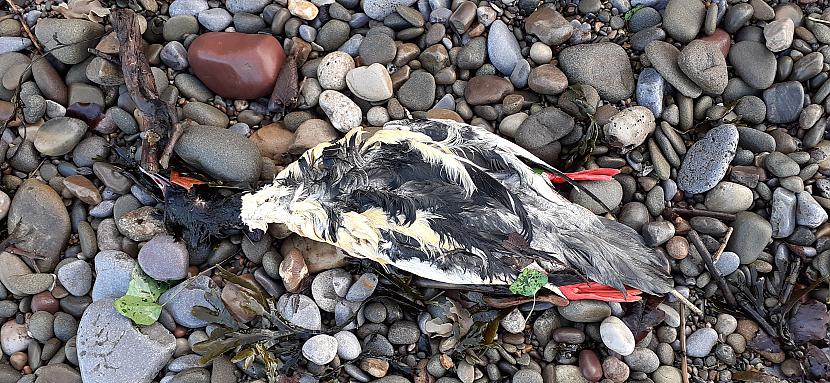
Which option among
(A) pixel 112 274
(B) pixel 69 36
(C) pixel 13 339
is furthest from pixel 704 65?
(C) pixel 13 339

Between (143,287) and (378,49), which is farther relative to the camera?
(378,49)

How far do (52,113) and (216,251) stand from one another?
1.36 m

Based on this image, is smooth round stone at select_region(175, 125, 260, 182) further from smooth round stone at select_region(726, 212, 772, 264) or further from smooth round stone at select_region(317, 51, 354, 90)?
smooth round stone at select_region(726, 212, 772, 264)

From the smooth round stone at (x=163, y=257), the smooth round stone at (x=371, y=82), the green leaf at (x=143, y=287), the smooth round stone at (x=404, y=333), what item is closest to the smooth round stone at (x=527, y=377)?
the smooth round stone at (x=404, y=333)

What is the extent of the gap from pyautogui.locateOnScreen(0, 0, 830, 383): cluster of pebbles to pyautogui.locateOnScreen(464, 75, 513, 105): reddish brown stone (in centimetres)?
1

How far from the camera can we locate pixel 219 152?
3471 millimetres

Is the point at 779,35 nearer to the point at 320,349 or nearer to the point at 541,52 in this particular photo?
the point at 541,52

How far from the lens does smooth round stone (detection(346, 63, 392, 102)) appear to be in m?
3.63

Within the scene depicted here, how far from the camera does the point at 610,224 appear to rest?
3.30 m

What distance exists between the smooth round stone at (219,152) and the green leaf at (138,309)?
0.83 meters

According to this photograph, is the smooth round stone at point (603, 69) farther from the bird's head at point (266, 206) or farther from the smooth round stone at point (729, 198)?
the bird's head at point (266, 206)

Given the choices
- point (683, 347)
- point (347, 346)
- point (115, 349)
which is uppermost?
point (683, 347)

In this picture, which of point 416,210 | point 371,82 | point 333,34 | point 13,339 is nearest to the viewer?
point 416,210

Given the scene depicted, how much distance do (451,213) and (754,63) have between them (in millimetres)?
2109
